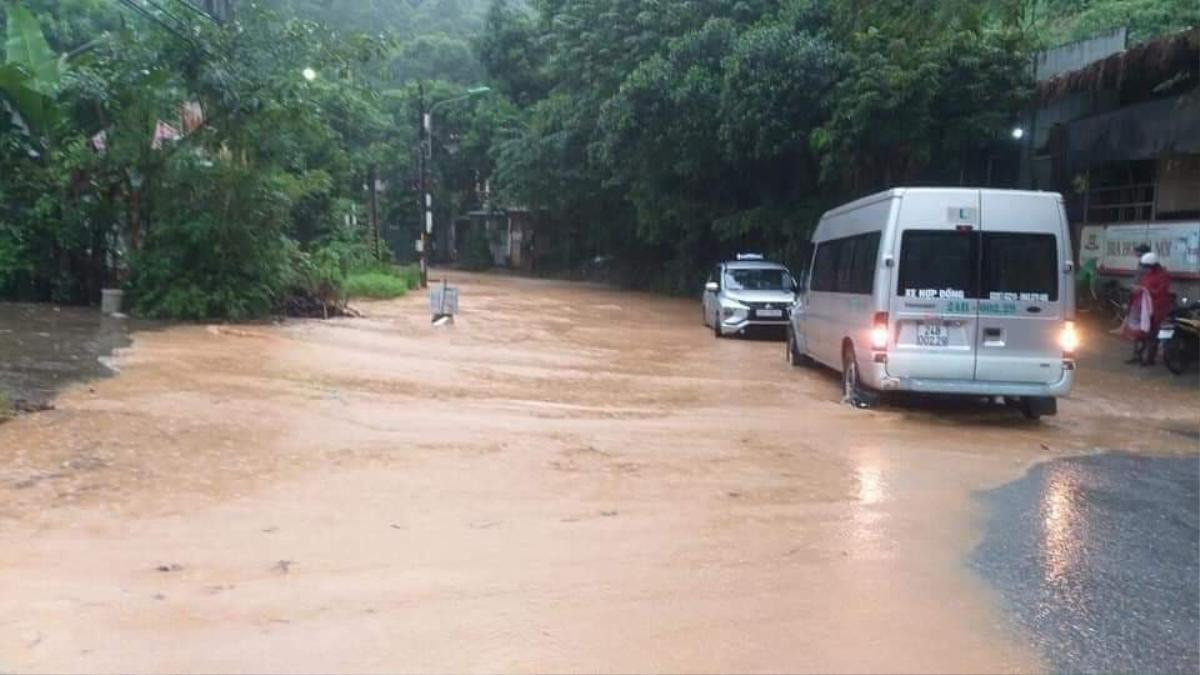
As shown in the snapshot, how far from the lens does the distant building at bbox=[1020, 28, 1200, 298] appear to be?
59.7 feet

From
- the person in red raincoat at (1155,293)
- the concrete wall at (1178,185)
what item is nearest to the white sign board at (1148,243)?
the concrete wall at (1178,185)

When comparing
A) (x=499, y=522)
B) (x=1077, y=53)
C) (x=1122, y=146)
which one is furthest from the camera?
(x=1077, y=53)

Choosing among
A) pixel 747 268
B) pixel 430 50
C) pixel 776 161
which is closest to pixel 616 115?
pixel 776 161

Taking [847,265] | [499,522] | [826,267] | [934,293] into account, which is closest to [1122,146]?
[826,267]

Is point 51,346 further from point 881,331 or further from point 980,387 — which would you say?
point 980,387

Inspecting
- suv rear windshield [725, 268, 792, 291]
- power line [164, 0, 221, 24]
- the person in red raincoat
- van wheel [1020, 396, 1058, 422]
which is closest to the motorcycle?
the person in red raincoat

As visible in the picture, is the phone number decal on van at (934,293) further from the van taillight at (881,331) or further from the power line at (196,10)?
the power line at (196,10)

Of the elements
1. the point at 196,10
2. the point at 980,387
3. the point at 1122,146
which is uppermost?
the point at 196,10

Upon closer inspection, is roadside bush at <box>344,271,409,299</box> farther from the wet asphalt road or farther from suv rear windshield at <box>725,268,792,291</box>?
the wet asphalt road

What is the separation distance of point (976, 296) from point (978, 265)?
0.31 m

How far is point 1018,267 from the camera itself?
429 inches

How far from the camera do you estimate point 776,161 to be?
2845 centimetres

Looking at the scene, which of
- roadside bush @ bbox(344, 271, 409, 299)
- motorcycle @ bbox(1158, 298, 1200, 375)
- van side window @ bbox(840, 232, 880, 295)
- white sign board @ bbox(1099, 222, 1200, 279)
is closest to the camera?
van side window @ bbox(840, 232, 880, 295)

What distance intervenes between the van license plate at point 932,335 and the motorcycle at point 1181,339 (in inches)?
226
